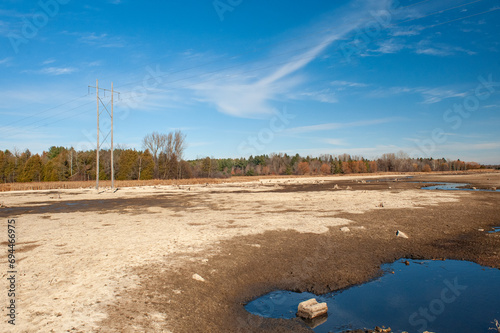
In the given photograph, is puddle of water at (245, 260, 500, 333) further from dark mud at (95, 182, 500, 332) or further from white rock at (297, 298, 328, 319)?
dark mud at (95, 182, 500, 332)

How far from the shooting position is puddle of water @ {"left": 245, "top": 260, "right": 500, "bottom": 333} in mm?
5508

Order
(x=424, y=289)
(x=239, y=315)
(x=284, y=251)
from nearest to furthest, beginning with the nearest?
(x=239, y=315) < (x=424, y=289) < (x=284, y=251)

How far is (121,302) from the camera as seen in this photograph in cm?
577

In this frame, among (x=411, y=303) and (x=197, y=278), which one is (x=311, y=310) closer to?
(x=411, y=303)

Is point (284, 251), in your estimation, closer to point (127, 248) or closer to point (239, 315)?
point (239, 315)

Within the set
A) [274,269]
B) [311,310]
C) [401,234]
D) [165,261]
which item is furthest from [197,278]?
[401,234]

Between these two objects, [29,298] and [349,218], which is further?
[349,218]

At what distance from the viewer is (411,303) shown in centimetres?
639

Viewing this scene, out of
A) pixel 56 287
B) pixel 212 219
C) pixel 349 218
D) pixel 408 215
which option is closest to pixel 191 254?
pixel 56 287

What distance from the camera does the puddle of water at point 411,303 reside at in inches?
217

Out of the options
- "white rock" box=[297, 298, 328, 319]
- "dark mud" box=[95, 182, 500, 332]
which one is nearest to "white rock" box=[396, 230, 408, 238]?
"dark mud" box=[95, 182, 500, 332]

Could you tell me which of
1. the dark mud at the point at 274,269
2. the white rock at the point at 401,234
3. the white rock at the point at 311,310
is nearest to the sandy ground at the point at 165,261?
the dark mud at the point at 274,269

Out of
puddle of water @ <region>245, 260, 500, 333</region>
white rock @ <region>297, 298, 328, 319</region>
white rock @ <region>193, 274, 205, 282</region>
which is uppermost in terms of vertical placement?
white rock @ <region>193, 274, 205, 282</region>

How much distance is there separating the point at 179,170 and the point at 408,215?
74097mm
